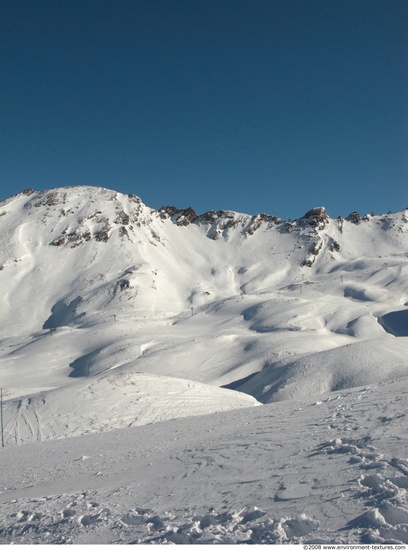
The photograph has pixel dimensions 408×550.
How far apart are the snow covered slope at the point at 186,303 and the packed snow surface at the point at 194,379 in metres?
0.30

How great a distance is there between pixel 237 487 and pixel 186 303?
85.2 meters

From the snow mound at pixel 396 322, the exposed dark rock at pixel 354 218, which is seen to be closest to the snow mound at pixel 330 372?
the snow mound at pixel 396 322

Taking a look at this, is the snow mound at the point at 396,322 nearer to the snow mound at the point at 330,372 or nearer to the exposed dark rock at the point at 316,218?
the snow mound at the point at 330,372

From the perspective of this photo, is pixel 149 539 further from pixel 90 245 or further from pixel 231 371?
pixel 90 245

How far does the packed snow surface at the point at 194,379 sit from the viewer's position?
681 cm

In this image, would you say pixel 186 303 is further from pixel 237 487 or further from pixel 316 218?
pixel 237 487

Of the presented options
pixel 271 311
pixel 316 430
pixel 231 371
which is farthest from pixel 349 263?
pixel 316 430

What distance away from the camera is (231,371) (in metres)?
43.9

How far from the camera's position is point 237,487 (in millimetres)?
7641

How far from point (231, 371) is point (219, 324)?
958 inches

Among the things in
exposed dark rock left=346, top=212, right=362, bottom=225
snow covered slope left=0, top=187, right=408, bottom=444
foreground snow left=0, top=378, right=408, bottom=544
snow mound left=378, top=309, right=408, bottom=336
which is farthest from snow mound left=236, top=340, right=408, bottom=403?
exposed dark rock left=346, top=212, right=362, bottom=225

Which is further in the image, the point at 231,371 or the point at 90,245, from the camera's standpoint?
the point at 90,245

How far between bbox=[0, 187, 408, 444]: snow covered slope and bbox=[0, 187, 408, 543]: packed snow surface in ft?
0.99

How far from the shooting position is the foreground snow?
234 inches
